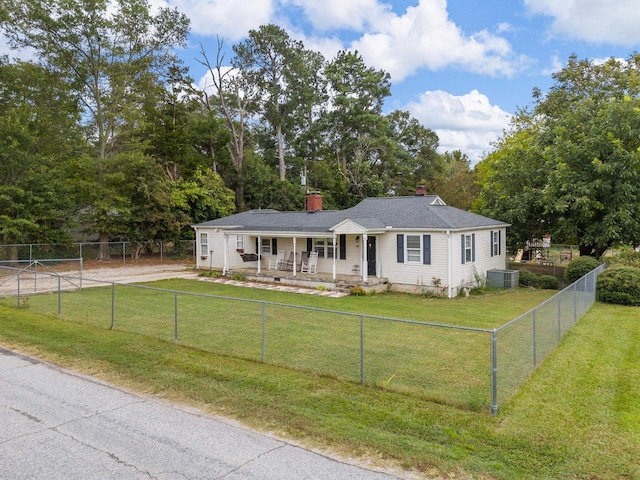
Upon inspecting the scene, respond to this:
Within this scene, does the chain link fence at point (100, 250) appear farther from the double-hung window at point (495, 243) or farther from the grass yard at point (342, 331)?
the double-hung window at point (495, 243)

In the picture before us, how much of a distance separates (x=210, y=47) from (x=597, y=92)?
102ft

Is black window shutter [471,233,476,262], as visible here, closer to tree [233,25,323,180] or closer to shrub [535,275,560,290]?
shrub [535,275,560,290]

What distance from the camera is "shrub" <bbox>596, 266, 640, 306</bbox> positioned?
51.2 ft

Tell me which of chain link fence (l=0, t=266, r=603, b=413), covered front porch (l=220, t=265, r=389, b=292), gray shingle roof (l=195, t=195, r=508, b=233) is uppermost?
gray shingle roof (l=195, t=195, r=508, b=233)

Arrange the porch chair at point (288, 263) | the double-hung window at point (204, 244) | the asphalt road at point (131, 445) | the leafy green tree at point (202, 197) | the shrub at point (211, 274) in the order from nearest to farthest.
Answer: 1. the asphalt road at point (131, 445)
2. the porch chair at point (288, 263)
3. the shrub at point (211, 274)
4. the double-hung window at point (204, 244)
5. the leafy green tree at point (202, 197)

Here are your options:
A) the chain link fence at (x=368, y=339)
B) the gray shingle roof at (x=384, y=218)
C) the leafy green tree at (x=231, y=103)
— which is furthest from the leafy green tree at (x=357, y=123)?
the chain link fence at (x=368, y=339)

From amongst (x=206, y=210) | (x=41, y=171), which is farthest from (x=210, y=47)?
(x=41, y=171)

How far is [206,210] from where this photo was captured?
3250cm

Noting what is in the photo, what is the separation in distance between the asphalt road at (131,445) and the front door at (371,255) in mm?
13530

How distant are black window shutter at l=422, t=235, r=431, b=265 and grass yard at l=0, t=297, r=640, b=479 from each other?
27.0ft

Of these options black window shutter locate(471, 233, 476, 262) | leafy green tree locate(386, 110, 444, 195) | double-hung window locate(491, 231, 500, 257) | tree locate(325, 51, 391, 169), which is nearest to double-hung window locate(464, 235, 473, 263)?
black window shutter locate(471, 233, 476, 262)

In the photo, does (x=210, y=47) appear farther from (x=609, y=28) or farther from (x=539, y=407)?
(x=539, y=407)

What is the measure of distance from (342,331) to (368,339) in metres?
0.99

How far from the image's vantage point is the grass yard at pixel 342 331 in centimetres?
748
